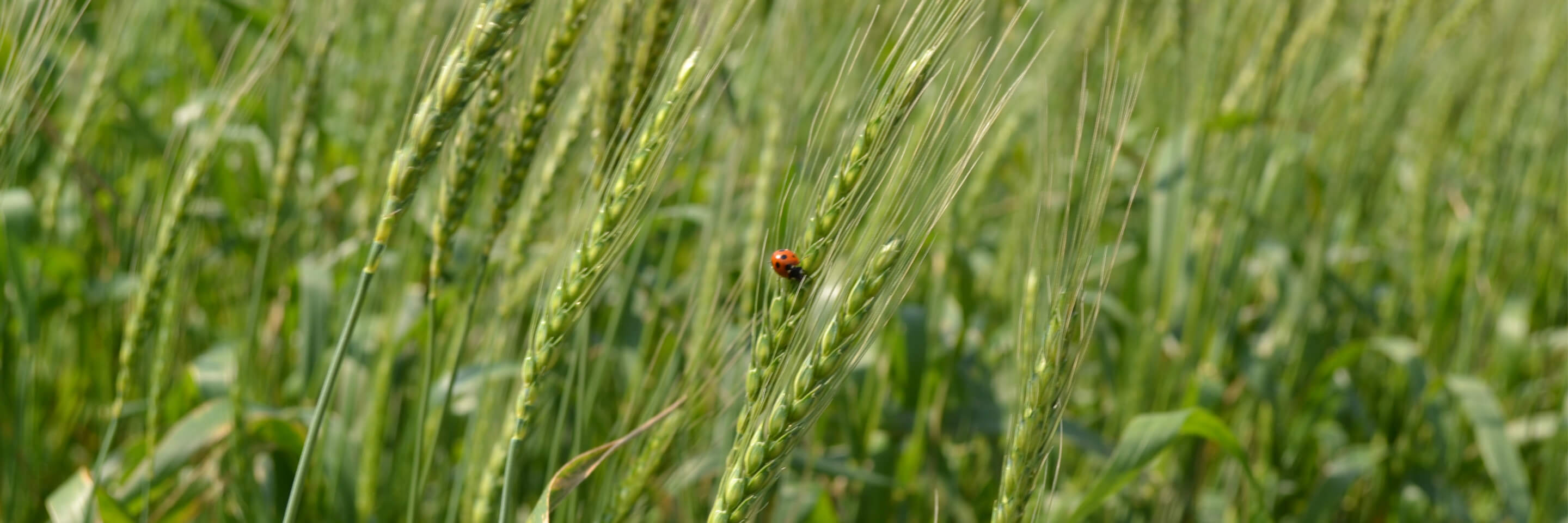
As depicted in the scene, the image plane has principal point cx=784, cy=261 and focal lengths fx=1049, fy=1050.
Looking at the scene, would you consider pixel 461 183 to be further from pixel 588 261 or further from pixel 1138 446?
pixel 1138 446

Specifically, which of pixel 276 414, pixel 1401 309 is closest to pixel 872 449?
pixel 276 414

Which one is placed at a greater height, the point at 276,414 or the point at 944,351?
the point at 276,414

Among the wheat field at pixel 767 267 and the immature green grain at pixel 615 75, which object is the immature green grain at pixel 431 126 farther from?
the immature green grain at pixel 615 75

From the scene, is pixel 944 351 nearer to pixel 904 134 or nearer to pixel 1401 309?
pixel 904 134

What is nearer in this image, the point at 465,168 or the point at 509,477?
the point at 509,477

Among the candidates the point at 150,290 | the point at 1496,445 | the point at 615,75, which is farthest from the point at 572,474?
the point at 1496,445

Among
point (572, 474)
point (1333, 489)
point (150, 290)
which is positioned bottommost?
point (1333, 489)

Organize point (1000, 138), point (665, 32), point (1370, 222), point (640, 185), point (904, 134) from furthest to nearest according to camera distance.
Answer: point (1370, 222) → point (904, 134) → point (1000, 138) → point (665, 32) → point (640, 185)
